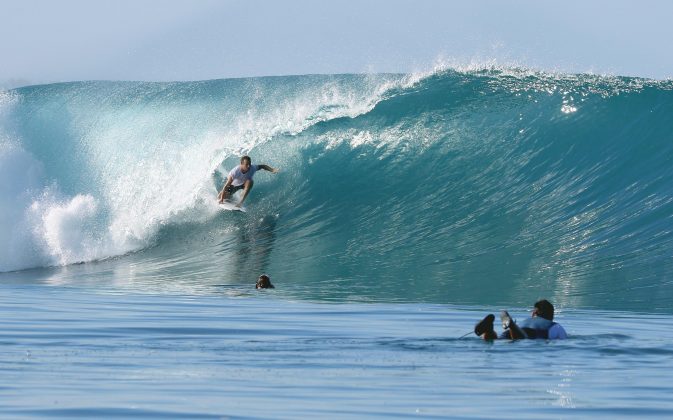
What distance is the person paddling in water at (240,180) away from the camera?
19.5 meters

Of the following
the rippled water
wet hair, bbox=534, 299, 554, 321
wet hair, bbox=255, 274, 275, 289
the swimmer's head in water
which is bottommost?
the rippled water

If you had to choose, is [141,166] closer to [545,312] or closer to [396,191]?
[396,191]

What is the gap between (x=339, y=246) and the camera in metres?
17.5

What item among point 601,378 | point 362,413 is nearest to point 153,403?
point 362,413

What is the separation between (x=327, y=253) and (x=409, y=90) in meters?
6.56

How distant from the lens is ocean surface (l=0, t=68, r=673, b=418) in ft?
22.7

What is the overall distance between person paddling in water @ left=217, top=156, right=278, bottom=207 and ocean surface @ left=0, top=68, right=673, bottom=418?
1.00 ft

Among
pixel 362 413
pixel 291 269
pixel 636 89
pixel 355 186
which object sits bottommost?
pixel 362 413

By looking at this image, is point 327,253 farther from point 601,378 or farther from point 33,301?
point 601,378

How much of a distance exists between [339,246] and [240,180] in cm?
295

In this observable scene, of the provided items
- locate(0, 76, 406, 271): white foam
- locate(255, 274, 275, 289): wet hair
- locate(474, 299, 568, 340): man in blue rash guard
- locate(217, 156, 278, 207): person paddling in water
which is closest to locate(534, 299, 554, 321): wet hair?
locate(474, 299, 568, 340): man in blue rash guard

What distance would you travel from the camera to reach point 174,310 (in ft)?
37.1

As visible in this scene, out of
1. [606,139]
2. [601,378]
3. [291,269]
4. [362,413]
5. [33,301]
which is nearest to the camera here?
[362,413]

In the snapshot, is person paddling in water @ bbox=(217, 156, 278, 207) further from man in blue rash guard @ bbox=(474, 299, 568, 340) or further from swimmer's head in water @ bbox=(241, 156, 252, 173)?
man in blue rash guard @ bbox=(474, 299, 568, 340)
